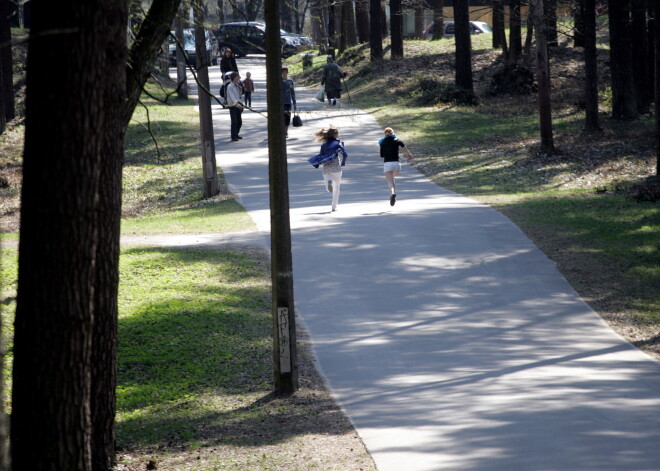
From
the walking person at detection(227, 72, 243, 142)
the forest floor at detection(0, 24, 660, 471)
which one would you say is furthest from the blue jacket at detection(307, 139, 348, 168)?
the walking person at detection(227, 72, 243, 142)

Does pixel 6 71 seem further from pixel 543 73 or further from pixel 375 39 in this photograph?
pixel 543 73

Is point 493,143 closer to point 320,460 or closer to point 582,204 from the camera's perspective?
point 582,204

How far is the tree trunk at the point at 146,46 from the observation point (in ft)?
21.0

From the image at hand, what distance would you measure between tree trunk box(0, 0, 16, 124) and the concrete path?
15.9m

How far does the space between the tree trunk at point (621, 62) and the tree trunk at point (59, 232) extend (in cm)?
2306

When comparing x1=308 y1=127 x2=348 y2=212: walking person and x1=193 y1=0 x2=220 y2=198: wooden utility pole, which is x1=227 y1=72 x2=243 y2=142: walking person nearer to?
x1=193 y1=0 x2=220 y2=198: wooden utility pole

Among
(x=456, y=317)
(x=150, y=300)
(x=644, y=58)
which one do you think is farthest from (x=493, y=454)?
(x=644, y=58)

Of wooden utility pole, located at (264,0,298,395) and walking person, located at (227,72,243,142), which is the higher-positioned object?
walking person, located at (227,72,243,142)

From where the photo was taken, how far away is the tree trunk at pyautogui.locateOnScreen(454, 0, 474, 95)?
97.5 feet

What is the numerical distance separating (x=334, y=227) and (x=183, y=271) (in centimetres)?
370

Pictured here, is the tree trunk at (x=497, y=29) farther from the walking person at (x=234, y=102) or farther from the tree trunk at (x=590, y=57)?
the walking person at (x=234, y=102)

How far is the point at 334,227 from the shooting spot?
1541 cm

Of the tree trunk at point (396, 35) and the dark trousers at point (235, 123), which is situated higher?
the tree trunk at point (396, 35)

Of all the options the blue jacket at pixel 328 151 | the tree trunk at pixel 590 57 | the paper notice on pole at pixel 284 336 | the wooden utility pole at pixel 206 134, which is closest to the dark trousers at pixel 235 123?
the wooden utility pole at pixel 206 134
